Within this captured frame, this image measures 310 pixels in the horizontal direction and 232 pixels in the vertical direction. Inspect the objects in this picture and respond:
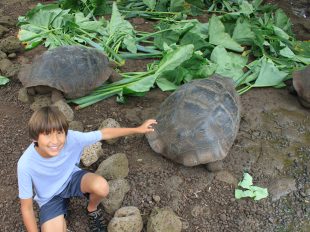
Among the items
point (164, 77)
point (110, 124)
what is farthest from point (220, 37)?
point (110, 124)

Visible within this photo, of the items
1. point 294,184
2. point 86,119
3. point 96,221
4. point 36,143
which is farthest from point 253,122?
point 36,143

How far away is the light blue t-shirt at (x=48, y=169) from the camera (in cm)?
201

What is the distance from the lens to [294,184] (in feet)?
8.57

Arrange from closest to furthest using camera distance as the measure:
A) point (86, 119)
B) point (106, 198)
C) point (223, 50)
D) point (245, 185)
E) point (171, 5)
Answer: point (106, 198) → point (245, 185) → point (86, 119) → point (223, 50) → point (171, 5)

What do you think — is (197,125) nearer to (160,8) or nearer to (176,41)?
(176,41)

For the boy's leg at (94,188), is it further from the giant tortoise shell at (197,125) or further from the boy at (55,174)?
the giant tortoise shell at (197,125)

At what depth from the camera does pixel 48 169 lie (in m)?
2.09

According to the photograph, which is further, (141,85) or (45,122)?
(141,85)

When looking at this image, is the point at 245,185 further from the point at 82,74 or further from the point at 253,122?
the point at 82,74

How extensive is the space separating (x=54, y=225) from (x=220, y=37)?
7.23 ft

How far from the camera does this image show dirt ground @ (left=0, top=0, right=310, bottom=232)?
239cm

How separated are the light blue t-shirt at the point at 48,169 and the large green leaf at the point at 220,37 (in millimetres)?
1803

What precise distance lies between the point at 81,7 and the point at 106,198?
2.56m

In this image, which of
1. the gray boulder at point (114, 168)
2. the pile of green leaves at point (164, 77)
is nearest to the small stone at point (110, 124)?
the gray boulder at point (114, 168)
